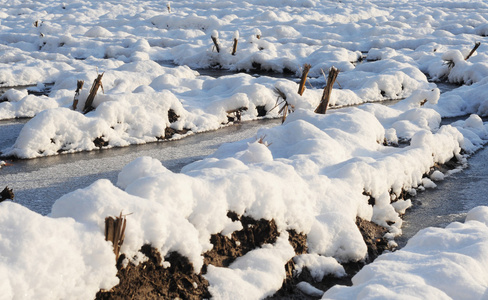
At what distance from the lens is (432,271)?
3750 millimetres

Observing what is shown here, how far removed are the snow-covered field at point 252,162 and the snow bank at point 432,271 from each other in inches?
0.5

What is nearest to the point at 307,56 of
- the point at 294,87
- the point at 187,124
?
the point at 294,87

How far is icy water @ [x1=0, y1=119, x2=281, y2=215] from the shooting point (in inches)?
241

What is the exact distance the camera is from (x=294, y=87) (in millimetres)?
11727

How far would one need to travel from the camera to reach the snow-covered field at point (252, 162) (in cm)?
335

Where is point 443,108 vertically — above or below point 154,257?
below

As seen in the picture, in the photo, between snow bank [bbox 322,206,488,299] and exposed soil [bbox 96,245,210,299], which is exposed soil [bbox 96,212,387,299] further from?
snow bank [bbox 322,206,488,299]

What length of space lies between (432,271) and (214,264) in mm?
1564

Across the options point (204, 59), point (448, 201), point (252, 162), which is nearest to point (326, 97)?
point (448, 201)

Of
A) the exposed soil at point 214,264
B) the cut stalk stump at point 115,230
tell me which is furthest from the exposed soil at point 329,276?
the cut stalk stump at point 115,230

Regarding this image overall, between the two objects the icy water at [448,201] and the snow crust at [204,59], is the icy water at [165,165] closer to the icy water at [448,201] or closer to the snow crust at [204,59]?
the icy water at [448,201]

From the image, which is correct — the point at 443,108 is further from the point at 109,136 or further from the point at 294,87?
the point at 109,136

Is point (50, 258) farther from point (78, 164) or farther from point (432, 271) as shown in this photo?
point (78, 164)

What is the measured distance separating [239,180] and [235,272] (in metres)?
0.74
